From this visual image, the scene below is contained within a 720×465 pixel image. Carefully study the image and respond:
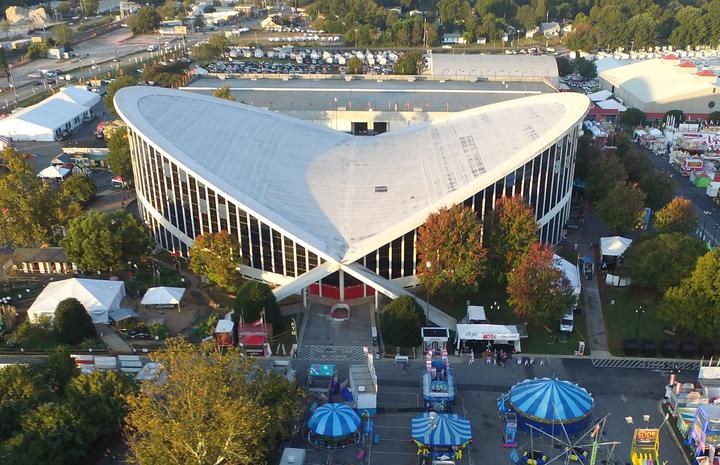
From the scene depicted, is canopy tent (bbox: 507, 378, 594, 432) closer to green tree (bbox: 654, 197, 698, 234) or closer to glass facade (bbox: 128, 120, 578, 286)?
glass facade (bbox: 128, 120, 578, 286)

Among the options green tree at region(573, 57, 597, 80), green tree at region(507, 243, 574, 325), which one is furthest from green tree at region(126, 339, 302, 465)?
green tree at region(573, 57, 597, 80)

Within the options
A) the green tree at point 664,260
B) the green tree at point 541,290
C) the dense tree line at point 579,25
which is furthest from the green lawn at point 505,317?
the dense tree line at point 579,25

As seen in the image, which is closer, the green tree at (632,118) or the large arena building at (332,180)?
the large arena building at (332,180)

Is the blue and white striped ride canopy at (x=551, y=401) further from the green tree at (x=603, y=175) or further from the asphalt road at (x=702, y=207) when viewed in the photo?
the asphalt road at (x=702, y=207)

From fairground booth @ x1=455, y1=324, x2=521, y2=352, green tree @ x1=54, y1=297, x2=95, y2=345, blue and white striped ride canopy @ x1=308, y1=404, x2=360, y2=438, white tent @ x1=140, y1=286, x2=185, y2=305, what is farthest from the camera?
white tent @ x1=140, y1=286, x2=185, y2=305

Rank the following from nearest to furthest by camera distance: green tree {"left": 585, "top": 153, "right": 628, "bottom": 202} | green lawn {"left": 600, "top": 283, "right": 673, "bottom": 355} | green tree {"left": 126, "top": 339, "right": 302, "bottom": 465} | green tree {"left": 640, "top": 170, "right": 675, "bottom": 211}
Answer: green tree {"left": 126, "top": 339, "right": 302, "bottom": 465}, green lawn {"left": 600, "top": 283, "right": 673, "bottom": 355}, green tree {"left": 585, "top": 153, "right": 628, "bottom": 202}, green tree {"left": 640, "top": 170, "right": 675, "bottom": 211}

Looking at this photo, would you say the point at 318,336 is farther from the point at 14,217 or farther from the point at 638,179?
the point at 638,179

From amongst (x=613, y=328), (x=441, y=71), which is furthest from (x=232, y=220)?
(x=441, y=71)
